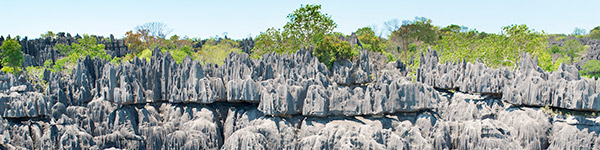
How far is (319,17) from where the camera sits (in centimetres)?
4181

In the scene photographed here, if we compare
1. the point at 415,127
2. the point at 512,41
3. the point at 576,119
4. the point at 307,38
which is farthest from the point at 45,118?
the point at 512,41

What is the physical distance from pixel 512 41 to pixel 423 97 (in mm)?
23946

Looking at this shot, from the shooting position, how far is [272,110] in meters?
22.9

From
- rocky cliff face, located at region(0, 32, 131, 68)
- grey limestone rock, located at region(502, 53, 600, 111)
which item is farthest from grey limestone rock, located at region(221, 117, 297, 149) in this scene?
rocky cliff face, located at region(0, 32, 131, 68)

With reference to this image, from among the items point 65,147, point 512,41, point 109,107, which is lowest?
point 65,147

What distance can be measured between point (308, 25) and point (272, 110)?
2046cm

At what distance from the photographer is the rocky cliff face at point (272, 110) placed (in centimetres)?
2159

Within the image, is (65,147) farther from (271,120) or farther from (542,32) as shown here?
(542,32)

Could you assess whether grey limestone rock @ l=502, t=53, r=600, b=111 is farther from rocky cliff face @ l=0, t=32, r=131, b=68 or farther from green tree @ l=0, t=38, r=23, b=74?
rocky cliff face @ l=0, t=32, r=131, b=68

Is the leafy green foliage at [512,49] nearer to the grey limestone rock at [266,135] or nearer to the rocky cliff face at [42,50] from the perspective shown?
the grey limestone rock at [266,135]

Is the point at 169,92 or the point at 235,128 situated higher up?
the point at 169,92

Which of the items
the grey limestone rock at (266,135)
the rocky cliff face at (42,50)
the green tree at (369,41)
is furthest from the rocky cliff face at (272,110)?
Result: the rocky cliff face at (42,50)

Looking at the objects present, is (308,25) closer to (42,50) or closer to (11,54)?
(11,54)

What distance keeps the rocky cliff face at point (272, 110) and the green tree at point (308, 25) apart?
1383 cm
